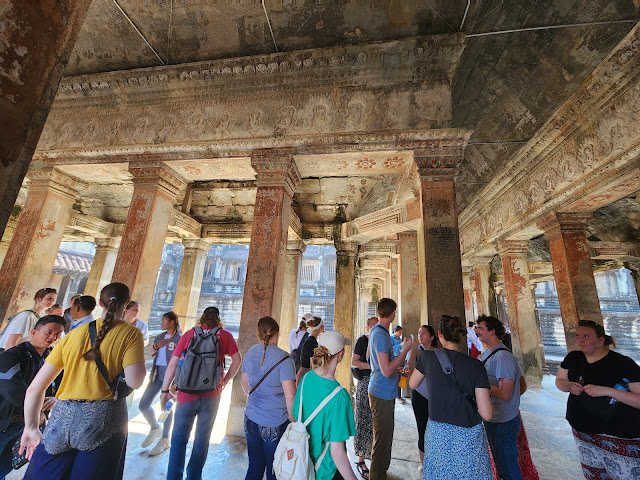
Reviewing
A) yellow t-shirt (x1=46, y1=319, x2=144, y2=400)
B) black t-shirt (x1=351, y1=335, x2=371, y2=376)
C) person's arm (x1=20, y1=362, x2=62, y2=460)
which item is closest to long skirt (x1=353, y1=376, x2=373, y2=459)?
black t-shirt (x1=351, y1=335, x2=371, y2=376)

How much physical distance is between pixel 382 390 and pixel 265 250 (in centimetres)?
242

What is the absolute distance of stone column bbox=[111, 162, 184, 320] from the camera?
14.9 feet

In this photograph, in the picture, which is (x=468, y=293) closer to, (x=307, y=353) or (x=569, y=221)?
(x=569, y=221)

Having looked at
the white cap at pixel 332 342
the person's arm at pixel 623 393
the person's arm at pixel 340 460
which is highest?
the white cap at pixel 332 342

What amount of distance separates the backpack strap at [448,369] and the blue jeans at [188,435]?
2.12 m

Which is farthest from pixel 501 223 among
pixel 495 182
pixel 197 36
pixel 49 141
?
pixel 49 141

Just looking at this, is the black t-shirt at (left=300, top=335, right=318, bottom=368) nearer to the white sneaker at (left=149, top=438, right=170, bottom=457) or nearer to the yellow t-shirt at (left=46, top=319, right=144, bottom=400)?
the yellow t-shirt at (left=46, top=319, right=144, bottom=400)

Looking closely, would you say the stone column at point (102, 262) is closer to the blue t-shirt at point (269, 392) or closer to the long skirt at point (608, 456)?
the blue t-shirt at point (269, 392)

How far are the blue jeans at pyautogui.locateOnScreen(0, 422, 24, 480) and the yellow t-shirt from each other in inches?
32.5

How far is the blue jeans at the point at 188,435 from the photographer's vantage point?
2.49m

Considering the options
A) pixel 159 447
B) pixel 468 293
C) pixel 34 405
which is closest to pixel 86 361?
pixel 34 405

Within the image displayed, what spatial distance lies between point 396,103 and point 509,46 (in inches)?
99.8

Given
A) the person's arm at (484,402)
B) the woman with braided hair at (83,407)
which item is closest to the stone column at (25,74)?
the woman with braided hair at (83,407)

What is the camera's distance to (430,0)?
13.8 feet
